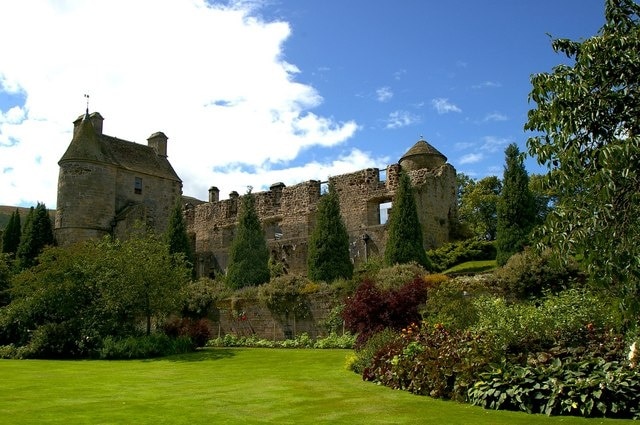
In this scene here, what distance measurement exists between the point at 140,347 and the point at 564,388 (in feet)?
53.0

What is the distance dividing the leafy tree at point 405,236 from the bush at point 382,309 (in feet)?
26.9

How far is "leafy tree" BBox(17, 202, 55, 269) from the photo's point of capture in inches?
1751

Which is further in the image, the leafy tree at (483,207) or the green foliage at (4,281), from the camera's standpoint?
the leafy tree at (483,207)

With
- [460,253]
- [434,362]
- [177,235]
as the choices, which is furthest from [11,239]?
[434,362]

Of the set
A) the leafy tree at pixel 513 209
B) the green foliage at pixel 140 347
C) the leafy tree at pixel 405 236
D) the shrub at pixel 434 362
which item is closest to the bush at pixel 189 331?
the green foliage at pixel 140 347

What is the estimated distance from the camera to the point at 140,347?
21.9 metres

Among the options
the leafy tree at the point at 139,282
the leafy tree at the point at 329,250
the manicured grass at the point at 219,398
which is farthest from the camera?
the leafy tree at the point at 329,250

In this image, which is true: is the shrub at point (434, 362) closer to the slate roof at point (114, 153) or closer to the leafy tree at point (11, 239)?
the slate roof at point (114, 153)

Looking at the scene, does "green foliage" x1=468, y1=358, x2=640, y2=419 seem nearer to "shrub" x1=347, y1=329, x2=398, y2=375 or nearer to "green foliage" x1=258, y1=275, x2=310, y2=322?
"shrub" x1=347, y1=329, x2=398, y2=375

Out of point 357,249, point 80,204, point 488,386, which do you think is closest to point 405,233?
point 357,249

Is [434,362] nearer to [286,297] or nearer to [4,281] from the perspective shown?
[286,297]

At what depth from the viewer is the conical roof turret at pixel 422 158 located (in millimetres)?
36688

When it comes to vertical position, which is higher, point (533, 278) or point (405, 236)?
point (405, 236)

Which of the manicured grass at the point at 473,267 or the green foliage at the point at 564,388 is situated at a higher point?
the manicured grass at the point at 473,267
